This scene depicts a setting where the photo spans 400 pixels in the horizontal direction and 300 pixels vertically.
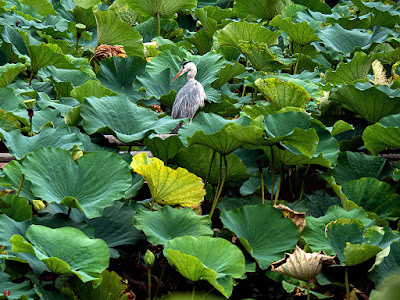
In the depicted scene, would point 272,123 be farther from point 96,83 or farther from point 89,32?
point 89,32

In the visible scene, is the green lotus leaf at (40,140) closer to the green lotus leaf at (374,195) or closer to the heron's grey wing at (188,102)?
the heron's grey wing at (188,102)

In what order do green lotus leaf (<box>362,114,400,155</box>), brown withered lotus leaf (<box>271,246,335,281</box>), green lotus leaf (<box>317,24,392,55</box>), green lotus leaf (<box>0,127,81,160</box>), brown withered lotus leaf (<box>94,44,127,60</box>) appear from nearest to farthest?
brown withered lotus leaf (<box>271,246,335,281</box>)
green lotus leaf (<box>0,127,81,160</box>)
green lotus leaf (<box>362,114,400,155</box>)
brown withered lotus leaf (<box>94,44,127,60</box>)
green lotus leaf (<box>317,24,392,55</box>)

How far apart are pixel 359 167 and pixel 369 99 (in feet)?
0.78

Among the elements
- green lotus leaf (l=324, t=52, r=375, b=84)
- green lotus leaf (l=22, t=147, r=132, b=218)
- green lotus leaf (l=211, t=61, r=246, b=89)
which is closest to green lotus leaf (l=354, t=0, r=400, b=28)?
green lotus leaf (l=324, t=52, r=375, b=84)

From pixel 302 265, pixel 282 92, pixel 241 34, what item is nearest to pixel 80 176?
pixel 302 265

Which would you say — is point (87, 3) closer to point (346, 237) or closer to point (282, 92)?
point (282, 92)

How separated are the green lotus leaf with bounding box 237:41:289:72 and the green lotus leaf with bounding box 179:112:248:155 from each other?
1032mm

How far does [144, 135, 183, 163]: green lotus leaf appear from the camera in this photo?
1670 mm

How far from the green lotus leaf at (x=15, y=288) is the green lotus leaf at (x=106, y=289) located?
10 cm

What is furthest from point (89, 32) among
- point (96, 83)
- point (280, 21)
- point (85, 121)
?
point (85, 121)

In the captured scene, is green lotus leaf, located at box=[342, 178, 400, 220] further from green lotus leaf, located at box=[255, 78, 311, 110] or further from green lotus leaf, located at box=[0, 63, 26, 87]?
green lotus leaf, located at box=[0, 63, 26, 87]

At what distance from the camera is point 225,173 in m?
1.58

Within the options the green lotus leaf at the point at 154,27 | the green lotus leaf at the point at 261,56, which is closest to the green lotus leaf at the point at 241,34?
the green lotus leaf at the point at 261,56

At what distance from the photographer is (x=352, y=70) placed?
8.13 feet
